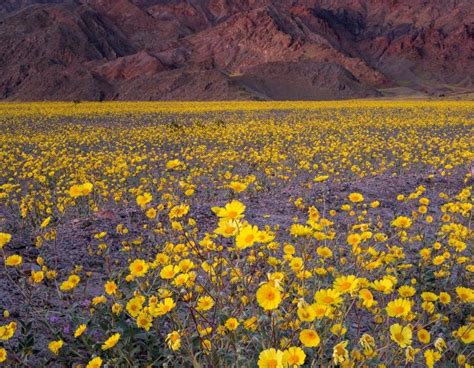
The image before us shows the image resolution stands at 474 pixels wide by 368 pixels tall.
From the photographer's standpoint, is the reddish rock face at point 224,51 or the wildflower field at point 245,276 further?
the reddish rock face at point 224,51

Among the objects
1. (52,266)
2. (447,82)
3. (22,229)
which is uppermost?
(52,266)

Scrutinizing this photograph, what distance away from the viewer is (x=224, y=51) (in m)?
98.9

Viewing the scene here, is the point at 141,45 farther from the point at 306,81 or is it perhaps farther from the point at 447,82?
the point at 447,82

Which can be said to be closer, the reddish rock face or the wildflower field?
the wildflower field

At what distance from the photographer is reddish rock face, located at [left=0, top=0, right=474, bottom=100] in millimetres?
73875

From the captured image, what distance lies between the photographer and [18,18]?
3890 inches

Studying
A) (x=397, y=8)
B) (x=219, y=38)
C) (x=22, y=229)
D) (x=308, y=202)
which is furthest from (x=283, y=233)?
(x=397, y=8)

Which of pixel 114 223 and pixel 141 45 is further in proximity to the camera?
pixel 141 45

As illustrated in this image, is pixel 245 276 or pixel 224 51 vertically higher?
pixel 245 276

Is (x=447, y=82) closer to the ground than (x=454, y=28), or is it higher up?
closer to the ground

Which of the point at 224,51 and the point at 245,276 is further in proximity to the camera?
the point at 224,51

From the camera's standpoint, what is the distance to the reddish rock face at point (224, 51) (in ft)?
242

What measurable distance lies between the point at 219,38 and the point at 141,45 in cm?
2195

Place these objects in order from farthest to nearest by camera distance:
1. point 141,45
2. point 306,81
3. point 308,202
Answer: point 141,45 < point 306,81 < point 308,202
